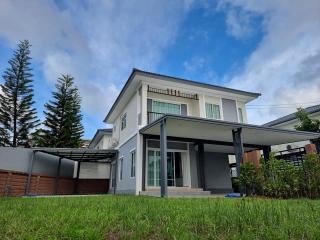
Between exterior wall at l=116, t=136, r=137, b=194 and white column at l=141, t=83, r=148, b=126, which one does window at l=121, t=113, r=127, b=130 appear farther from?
white column at l=141, t=83, r=148, b=126

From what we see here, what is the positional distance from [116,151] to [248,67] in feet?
37.1

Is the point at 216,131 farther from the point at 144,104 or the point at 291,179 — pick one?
the point at 291,179

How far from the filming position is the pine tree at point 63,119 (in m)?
25.6

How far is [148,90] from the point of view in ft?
44.5

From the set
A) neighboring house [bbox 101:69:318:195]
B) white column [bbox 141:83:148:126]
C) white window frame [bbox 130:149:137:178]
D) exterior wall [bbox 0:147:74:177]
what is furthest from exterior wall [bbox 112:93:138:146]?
exterior wall [bbox 0:147:74:177]

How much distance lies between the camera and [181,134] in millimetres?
12461

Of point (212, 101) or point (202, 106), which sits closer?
point (202, 106)

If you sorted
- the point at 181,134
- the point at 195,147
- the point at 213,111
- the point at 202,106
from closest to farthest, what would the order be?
the point at 181,134, the point at 195,147, the point at 202,106, the point at 213,111

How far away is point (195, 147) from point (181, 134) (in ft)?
6.48

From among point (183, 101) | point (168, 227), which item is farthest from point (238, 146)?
point (168, 227)

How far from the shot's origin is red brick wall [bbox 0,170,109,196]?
12148mm

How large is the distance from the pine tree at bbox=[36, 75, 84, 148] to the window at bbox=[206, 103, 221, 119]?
17.9 metres

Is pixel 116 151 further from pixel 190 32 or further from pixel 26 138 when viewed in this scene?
pixel 26 138

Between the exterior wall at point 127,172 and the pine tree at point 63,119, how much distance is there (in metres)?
13.2
